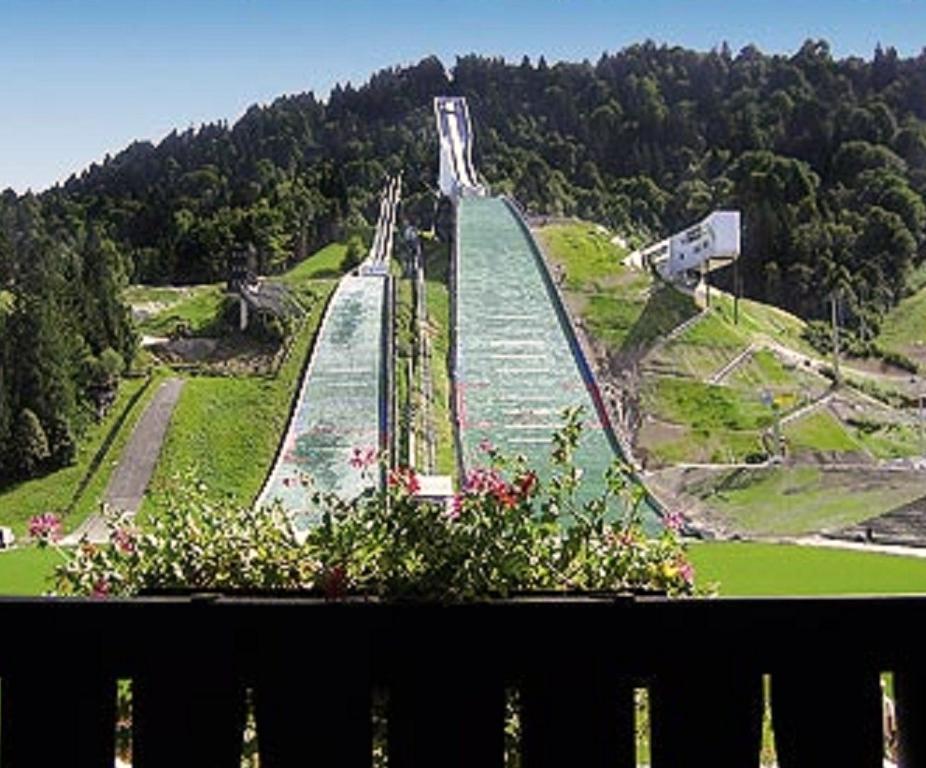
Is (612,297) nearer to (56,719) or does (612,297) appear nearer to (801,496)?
(801,496)

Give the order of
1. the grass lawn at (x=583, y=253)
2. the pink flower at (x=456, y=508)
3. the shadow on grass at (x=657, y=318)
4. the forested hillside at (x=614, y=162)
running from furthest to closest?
the forested hillside at (x=614, y=162) < the grass lawn at (x=583, y=253) < the shadow on grass at (x=657, y=318) < the pink flower at (x=456, y=508)

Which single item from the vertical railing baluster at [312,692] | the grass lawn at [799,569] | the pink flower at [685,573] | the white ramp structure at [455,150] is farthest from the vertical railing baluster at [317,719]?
the white ramp structure at [455,150]

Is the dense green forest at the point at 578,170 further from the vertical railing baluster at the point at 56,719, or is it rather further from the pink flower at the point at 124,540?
the vertical railing baluster at the point at 56,719

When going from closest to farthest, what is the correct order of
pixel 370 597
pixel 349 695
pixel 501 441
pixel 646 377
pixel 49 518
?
1. pixel 349 695
2. pixel 370 597
3. pixel 49 518
4. pixel 501 441
5. pixel 646 377

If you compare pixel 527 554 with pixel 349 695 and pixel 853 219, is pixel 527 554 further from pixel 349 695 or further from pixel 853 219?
pixel 853 219

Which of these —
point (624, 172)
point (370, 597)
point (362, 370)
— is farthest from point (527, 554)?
point (624, 172)

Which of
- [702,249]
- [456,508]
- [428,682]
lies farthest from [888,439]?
[428,682]
